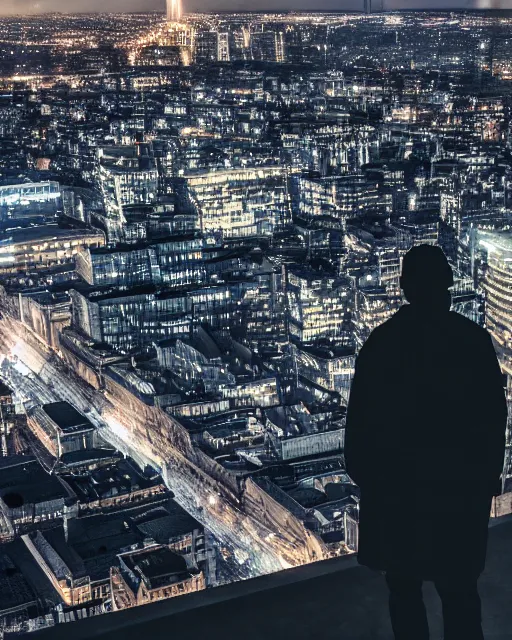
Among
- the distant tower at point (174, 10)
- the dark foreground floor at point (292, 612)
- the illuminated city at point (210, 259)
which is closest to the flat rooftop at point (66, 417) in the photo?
the illuminated city at point (210, 259)

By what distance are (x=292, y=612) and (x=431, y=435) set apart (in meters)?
0.42

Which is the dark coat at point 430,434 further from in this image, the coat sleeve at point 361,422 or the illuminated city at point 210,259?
the illuminated city at point 210,259

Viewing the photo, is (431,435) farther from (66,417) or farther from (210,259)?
(210,259)

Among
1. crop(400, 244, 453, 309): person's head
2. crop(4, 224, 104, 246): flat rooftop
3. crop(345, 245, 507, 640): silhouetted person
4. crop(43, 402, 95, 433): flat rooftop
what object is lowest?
crop(4, 224, 104, 246): flat rooftop

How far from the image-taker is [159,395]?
645 centimetres

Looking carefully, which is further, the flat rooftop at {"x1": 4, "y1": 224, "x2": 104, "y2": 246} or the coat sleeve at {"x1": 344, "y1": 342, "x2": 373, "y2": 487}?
the flat rooftop at {"x1": 4, "y1": 224, "x2": 104, "y2": 246}

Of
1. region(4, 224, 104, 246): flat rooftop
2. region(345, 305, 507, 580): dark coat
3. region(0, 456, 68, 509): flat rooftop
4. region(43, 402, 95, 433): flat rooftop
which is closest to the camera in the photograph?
region(345, 305, 507, 580): dark coat

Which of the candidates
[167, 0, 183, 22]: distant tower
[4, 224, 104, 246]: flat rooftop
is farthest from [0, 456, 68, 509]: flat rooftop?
[167, 0, 183, 22]: distant tower

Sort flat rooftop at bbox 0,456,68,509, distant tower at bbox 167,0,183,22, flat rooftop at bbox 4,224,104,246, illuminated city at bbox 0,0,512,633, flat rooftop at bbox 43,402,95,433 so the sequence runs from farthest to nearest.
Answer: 1. distant tower at bbox 167,0,183,22
2. flat rooftop at bbox 4,224,104,246
3. flat rooftop at bbox 43,402,95,433
4. flat rooftop at bbox 0,456,68,509
5. illuminated city at bbox 0,0,512,633

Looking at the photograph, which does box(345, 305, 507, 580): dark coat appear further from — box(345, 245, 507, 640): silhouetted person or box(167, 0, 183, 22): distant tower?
box(167, 0, 183, 22): distant tower

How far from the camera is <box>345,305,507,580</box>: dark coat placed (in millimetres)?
1193

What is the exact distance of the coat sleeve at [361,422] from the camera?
1.21 metres

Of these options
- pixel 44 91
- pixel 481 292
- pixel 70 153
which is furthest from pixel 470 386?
pixel 44 91

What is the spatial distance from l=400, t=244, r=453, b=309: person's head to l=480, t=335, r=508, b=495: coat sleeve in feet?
0.24
